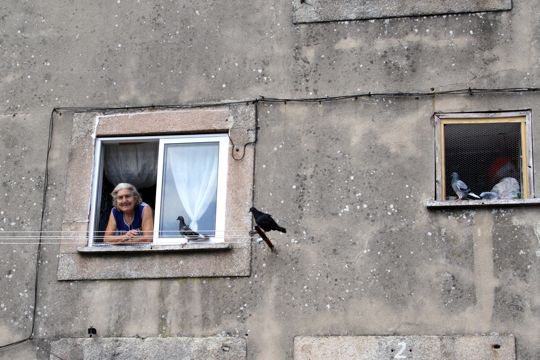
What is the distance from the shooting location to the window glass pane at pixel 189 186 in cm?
1125

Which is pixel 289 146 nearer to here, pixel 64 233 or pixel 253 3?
pixel 253 3

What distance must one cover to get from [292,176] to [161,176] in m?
1.30

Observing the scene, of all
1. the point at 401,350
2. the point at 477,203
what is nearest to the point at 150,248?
the point at 401,350

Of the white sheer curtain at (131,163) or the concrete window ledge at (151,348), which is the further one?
the white sheer curtain at (131,163)

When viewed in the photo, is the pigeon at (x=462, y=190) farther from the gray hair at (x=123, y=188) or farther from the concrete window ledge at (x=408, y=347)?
the gray hair at (x=123, y=188)

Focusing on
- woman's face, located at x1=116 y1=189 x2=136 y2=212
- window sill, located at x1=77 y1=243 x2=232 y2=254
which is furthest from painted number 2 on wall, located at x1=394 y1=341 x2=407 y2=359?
woman's face, located at x1=116 y1=189 x2=136 y2=212

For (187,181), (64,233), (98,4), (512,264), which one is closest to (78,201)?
(64,233)

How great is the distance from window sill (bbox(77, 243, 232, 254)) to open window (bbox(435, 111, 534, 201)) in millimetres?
2055

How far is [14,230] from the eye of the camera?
Result: 11398 mm

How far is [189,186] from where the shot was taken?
11.4 meters

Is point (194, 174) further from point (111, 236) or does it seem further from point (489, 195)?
point (489, 195)

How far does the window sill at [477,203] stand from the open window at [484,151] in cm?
16

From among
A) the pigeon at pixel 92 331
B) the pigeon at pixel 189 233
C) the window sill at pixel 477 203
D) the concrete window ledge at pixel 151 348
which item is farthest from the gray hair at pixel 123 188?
the window sill at pixel 477 203

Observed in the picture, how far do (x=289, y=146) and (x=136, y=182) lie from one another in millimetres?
1655
